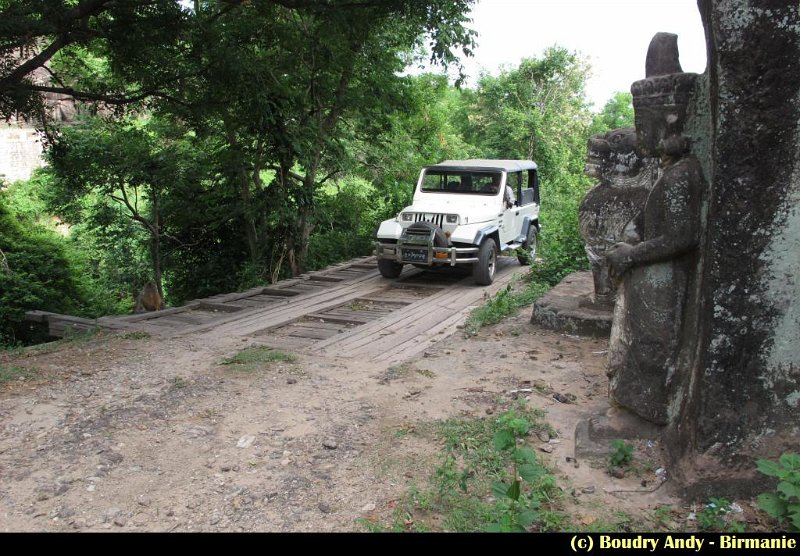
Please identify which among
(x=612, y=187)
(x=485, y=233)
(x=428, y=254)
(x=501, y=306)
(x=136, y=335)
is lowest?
(x=501, y=306)

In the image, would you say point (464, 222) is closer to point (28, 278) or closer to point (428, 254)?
point (428, 254)

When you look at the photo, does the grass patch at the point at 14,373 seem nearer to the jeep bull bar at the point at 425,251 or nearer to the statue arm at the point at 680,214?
the statue arm at the point at 680,214

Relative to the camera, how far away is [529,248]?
39.9 ft

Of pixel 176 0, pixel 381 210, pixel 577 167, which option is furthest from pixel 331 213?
pixel 577 167

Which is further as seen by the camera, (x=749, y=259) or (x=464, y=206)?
(x=464, y=206)

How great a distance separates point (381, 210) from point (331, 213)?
8.54 ft

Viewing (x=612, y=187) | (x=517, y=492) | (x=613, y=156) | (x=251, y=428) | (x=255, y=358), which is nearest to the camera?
(x=517, y=492)

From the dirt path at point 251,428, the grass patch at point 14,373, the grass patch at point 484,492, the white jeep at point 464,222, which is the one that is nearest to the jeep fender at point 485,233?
the white jeep at point 464,222

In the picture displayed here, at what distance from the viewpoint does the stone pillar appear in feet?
9.83

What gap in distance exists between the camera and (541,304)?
277 inches

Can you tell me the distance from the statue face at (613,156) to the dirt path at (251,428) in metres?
1.64

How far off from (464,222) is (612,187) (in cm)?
428

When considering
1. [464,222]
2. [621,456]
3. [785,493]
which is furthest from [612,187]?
[464,222]

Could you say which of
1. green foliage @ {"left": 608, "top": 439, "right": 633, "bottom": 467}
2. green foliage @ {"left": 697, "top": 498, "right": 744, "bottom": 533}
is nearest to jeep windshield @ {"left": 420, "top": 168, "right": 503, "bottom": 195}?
green foliage @ {"left": 608, "top": 439, "right": 633, "bottom": 467}
